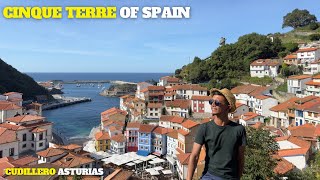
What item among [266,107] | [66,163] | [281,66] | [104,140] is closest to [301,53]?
[281,66]

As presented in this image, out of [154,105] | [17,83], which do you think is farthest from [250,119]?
[17,83]

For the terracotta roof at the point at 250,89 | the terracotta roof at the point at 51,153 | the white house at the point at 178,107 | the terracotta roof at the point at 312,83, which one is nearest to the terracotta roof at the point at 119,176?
the terracotta roof at the point at 51,153

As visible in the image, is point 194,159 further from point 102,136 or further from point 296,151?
point 102,136

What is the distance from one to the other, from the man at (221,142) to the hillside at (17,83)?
65.4 meters

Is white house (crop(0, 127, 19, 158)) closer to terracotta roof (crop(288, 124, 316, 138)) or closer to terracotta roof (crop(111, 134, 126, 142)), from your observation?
terracotta roof (crop(111, 134, 126, 142))

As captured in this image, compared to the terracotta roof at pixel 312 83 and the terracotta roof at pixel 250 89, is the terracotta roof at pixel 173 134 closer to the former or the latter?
the terracotta roof at pixel 250 89

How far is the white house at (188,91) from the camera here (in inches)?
1513

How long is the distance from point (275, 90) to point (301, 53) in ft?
23.6

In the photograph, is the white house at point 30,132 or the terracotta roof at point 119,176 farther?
the white house at point 30,132

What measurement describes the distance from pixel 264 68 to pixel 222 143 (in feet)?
121

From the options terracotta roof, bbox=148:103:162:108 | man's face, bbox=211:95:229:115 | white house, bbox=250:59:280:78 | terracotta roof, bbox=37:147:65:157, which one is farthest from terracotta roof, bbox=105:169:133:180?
white house, bbox=250:59:280:78

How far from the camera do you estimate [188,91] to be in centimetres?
3959

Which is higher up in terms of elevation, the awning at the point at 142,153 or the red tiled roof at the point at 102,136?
the red tiled roof at the point at 102,136

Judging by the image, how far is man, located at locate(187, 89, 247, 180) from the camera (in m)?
2.52
